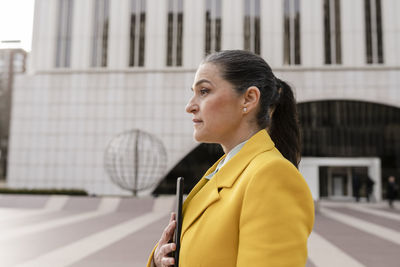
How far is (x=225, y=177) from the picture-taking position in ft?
4.16

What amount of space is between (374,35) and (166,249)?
22517 millimetres

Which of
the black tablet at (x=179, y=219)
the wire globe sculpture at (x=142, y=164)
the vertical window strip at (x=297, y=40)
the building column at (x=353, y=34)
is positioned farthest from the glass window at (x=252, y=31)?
the black tablet at (x=179, y=219)

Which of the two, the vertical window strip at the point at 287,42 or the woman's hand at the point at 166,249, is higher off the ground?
the vertical window strip at the point at 287,42

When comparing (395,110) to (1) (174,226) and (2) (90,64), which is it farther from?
(1) (174,226)

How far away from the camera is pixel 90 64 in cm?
2178

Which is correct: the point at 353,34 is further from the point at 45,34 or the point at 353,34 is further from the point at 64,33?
the point at 45,34

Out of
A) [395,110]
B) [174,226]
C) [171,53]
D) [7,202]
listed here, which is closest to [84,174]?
[7,202]

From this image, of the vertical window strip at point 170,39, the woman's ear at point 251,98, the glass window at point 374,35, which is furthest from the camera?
the vertical window strip at point 170,39

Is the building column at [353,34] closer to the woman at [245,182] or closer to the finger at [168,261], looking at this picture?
the woman at [245,182]

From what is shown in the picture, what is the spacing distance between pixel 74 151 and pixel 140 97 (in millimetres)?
5281

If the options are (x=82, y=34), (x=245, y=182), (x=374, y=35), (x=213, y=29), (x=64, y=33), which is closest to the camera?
(x=245, y=182)

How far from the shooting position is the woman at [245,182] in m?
1.02

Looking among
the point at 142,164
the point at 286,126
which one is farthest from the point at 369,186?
the point at 286,126

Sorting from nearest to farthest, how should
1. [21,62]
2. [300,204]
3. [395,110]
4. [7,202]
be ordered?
[300,204] < [7,202] < [395,110] < [21,62]
